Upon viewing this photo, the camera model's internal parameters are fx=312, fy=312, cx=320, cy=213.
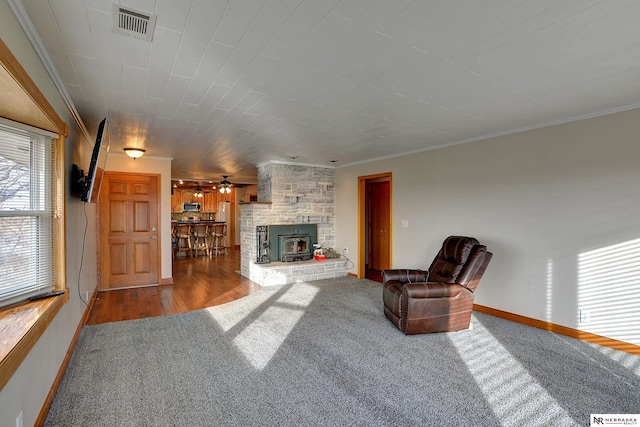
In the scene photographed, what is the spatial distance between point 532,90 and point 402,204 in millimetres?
3039

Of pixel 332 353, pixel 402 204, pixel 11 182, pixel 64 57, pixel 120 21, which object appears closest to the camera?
pixel 120 21

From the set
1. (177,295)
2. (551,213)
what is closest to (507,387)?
(551,213)

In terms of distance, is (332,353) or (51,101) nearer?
(51,101)

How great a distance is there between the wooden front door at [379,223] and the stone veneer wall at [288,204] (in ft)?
2.96

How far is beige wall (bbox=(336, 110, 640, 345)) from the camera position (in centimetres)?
308

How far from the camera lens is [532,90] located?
8.47ft

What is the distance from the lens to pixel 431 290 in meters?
3.37

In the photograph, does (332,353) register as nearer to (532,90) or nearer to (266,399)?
(266,399)

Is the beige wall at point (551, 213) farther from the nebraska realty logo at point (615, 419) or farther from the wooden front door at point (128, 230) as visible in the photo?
the wooden front door at point (128, 230)

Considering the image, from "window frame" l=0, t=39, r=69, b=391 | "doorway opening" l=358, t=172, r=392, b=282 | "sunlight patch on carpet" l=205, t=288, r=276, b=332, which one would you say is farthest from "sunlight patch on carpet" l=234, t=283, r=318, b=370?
"doorway opening" l=358, t=172, r=392, b=282

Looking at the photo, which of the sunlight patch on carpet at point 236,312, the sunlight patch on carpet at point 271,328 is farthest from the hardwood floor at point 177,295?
the sunlight patch on carpet at point 271,328

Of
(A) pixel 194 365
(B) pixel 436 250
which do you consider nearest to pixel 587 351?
(B) pixel 436 250

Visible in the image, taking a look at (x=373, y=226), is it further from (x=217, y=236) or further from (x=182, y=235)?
(x=182, y=235)

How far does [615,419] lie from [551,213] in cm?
217
